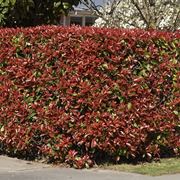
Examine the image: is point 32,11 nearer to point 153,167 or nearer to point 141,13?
point 141,13

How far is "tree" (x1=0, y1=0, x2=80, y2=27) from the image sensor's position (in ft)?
39.0

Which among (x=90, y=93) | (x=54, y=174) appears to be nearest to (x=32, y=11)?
(x=90, y=93)

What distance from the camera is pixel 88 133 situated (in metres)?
9.27

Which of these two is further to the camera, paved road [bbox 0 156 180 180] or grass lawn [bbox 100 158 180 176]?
grass lawn [bbox 100 158 180 176]

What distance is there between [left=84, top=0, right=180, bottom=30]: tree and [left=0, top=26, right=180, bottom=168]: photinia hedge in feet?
15.2

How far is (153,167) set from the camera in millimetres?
9508

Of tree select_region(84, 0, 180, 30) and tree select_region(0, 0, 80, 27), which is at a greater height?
tree select_region(84, 0, 180, 30)

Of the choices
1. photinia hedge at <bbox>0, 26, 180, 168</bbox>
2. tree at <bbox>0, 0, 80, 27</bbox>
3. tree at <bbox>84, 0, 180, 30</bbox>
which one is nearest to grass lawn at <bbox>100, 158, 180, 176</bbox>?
photinia hedge at <bbox>0, 26, 180, 168</bbox>

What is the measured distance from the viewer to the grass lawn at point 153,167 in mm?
9109

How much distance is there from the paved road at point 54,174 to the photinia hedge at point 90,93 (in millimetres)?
269

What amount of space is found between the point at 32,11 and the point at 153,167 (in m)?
4.97

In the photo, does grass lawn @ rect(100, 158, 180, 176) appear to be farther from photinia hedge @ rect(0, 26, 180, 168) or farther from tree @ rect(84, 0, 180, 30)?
tree @ rect(84, 0, 180, 30)

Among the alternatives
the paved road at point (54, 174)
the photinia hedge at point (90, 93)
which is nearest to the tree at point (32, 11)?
the photinia hedge at point (90, 93)

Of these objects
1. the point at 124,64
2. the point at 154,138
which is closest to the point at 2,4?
the point at 124,64
